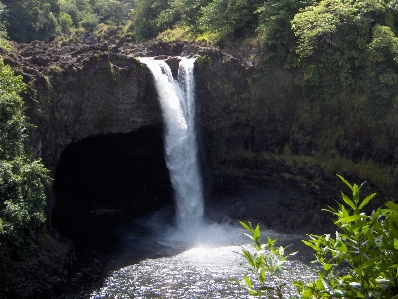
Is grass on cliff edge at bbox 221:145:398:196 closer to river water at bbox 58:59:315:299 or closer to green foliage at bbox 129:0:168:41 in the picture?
river water at bbox 58:59:315:299

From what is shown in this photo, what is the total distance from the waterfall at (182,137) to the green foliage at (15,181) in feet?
28.8

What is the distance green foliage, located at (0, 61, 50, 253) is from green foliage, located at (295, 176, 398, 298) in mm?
11977

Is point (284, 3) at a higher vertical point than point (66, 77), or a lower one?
higher

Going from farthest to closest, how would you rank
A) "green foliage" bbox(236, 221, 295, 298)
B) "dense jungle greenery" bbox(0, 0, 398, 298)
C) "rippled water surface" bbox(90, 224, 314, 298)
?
"dense jungle greenery" bbox(0, 0, 398, 298) → "rippled water surface" bbox(90, 224, 314, 298) → "green foliage" bbox(236, 221, 295, 298)

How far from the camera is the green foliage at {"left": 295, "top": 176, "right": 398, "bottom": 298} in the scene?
2.75 metres

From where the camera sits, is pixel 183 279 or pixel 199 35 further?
pixel 199 35

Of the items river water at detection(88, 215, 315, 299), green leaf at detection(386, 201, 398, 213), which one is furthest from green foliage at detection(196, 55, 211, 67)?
green leaf at detection(386, 201, 398, 213)

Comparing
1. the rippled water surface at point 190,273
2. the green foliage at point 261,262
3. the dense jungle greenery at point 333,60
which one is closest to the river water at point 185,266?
the rippled water surface at point 190,273

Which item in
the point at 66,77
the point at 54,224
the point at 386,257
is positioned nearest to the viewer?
the point at 386,257

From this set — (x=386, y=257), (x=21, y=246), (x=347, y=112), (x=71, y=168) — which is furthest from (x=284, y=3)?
(x=386, y=257)

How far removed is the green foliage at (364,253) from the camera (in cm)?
275

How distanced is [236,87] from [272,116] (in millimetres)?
2585

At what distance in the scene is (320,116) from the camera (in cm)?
2364

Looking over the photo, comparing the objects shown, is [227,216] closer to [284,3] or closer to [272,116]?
[272,116]
